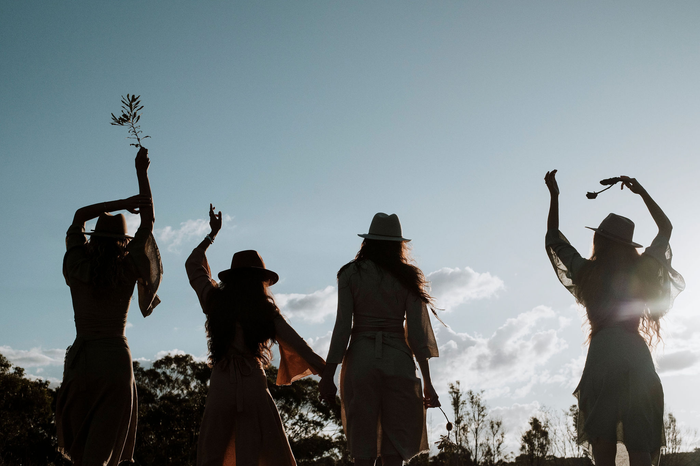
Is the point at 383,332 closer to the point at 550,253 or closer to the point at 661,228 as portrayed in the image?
the point at 550,253

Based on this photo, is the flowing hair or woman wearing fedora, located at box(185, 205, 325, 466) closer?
woman wearing fedora, located at box(185, 205, 325, 466)

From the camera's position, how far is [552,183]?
4391mm

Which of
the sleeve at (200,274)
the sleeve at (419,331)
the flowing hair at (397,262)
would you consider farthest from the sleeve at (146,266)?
the sleeve at (419,331)

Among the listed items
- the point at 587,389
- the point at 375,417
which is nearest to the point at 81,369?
the point at 375,417

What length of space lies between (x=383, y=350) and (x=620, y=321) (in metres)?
1.59

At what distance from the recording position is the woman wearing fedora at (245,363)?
12.3ft

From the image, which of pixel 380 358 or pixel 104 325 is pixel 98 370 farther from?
pixel 380 358

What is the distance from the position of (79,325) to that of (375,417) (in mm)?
2082

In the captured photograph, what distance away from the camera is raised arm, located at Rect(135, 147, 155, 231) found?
4203mm

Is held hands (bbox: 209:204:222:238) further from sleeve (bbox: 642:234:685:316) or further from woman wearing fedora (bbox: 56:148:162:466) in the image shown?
sleeve (bbox: 642:234:685:316)

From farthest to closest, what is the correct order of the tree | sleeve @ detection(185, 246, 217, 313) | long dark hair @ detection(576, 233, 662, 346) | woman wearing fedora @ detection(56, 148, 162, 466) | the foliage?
1. the foliage
2. the tree
3. sleeve @ detection(185, 246, 217, 313)
4. long dark hair @ detection(576, 233, 662, 346)
5. woman wearing fedora @ detection(56, 148, 162, 466)

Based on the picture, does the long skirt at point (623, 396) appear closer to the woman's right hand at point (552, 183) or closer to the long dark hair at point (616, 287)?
the long dark hair at point (616, 287)

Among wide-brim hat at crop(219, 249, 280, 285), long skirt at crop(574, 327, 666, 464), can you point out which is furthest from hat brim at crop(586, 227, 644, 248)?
wide-brim hat at crop(219, 249, 280, 285)

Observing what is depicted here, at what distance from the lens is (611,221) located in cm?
413
